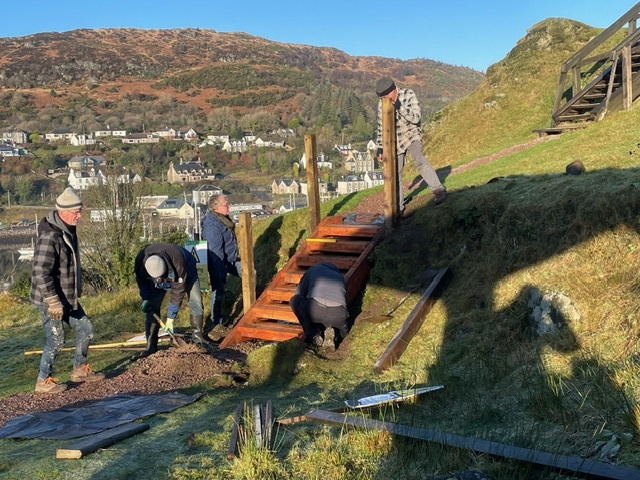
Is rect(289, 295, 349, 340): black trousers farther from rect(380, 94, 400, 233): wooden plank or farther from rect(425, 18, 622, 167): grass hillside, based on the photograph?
rect(425, 18, 622, 167): grass hillside

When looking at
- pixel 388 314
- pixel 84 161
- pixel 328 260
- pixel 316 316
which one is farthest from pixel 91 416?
pixel 84 161

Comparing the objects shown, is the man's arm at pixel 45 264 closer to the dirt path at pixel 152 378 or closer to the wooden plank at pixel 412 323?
the dirt path at pixel 152 378

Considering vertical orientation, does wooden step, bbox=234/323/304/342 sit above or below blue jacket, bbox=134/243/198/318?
→ below

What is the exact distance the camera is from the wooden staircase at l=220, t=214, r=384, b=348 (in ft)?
25.0

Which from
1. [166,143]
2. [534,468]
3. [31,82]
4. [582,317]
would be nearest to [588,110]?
[582,317]

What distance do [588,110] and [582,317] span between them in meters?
10.6

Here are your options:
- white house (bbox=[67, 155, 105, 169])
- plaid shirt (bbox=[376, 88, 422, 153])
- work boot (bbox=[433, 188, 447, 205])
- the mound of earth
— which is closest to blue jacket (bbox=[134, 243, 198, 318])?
the mound of earth

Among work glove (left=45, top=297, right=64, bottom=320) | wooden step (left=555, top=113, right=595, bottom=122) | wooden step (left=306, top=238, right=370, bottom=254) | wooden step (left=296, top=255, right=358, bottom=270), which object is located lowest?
work glove (left=45, top=297, right=64, bottom=320)

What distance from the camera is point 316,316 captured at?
661 centimetres

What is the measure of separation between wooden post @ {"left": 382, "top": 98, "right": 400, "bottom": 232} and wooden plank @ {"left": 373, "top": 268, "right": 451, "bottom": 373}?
4.70 ft

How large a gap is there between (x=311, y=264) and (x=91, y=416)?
410 cm

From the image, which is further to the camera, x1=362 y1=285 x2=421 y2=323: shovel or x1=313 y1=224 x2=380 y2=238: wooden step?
x1=313 y1=224 x2=380 y2=238: wooden step

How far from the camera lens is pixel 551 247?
20.1 ft

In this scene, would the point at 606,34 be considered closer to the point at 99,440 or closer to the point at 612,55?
the point at 612,55
